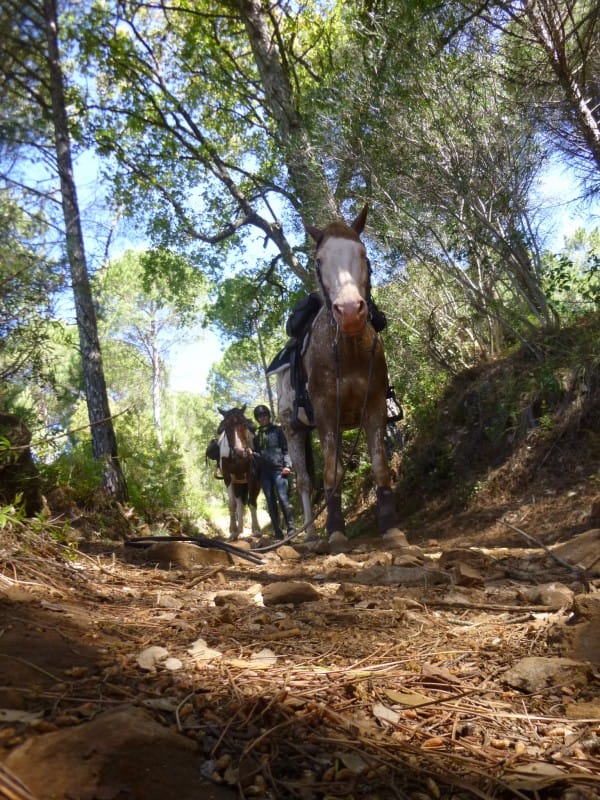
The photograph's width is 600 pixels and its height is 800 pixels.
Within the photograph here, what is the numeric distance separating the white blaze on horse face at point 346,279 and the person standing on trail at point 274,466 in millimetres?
6339

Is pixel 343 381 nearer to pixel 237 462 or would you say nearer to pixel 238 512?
pixel 237 462

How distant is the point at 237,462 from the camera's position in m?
13.1

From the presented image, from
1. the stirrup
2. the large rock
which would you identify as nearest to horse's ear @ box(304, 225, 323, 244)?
the stirrup

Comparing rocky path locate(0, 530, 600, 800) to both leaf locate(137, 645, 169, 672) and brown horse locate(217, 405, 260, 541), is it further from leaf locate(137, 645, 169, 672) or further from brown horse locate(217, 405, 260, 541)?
brown horse locate(217, 405, 260, 541)

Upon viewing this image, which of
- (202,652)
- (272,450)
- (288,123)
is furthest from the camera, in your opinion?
(288,123)

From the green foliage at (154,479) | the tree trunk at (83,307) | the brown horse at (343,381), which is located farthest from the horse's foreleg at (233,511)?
the brown horse at (343,381)

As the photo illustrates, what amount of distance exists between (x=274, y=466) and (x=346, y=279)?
7.25 metres

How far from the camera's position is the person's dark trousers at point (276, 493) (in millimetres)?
11756

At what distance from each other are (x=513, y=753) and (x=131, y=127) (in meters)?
17.9

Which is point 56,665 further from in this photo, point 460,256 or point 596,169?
point 460,256

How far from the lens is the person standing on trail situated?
39.1ft

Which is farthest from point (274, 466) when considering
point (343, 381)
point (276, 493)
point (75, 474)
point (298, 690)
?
point (298, 690)

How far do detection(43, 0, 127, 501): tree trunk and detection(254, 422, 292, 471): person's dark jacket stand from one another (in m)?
3.52

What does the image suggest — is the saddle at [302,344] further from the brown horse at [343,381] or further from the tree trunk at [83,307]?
the tree trunk at [83,307]
